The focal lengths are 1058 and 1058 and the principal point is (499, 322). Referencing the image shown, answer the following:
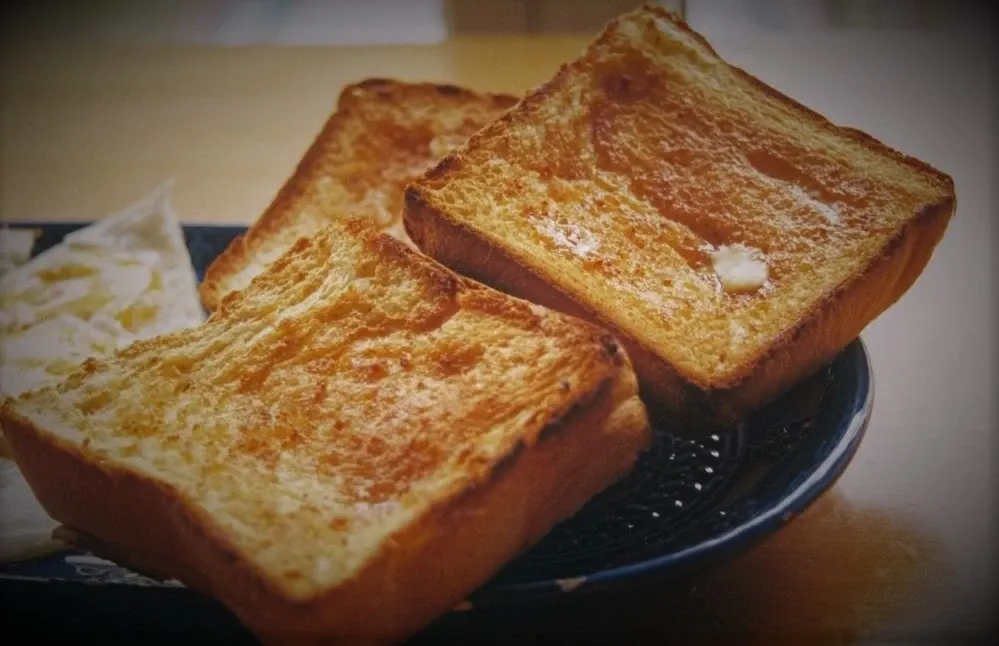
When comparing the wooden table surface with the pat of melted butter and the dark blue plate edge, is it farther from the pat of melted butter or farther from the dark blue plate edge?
the pat of melted butter

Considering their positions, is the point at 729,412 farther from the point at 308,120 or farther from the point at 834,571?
the point at 308,120

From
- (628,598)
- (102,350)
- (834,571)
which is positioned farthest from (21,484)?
(834,571)

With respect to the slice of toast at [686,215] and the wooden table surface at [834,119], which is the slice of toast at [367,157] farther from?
the slice of toast at [686,215]

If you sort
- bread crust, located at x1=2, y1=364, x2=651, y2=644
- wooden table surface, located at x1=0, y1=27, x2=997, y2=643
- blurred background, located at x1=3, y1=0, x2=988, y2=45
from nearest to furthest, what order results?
bread crust, located at x1=2, y1=364, x2=651, y2=644 < wooden table surface, located at x1=0, y1=27, x2=997, y2=643 < blurred background, located at x1=3, y1=0, x2=988, y2=45

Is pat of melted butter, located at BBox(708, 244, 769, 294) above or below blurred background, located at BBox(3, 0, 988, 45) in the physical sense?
below

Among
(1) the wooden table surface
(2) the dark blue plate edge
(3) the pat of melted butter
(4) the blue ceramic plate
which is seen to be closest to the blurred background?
(1) the wooden table surface

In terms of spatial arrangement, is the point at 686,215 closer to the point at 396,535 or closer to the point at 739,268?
the point at 739,268
